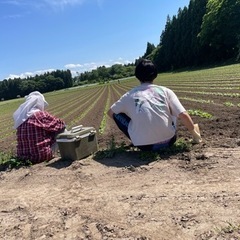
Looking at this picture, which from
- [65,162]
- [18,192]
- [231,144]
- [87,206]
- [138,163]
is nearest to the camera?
[87,206]

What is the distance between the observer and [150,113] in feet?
14.6

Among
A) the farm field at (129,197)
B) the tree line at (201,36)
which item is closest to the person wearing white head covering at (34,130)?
the farm field at (129,197)

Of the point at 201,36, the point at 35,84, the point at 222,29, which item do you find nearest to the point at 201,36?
the point at 201,36

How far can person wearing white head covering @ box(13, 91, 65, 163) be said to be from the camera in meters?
5.29

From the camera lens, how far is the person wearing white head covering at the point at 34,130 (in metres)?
5.29

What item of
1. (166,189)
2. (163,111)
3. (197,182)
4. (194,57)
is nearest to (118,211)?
(166,189)

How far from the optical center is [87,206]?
10.6 feet

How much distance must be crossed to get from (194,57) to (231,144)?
212 ft

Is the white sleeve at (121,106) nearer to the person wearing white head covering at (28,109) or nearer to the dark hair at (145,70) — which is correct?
the dark hair at (145,70)

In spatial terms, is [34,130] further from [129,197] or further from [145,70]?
[129,197]

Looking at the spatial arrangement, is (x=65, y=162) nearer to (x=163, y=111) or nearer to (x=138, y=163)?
(x=138, y=163)

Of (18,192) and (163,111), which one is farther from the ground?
(163,111)

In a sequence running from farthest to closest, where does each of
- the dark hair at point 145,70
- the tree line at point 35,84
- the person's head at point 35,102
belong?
the tree line at point 35,84 < the person's head at point 35,102 < the dark hair at point 145,70

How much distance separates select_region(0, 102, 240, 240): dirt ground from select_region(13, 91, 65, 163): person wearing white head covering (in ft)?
1.40
